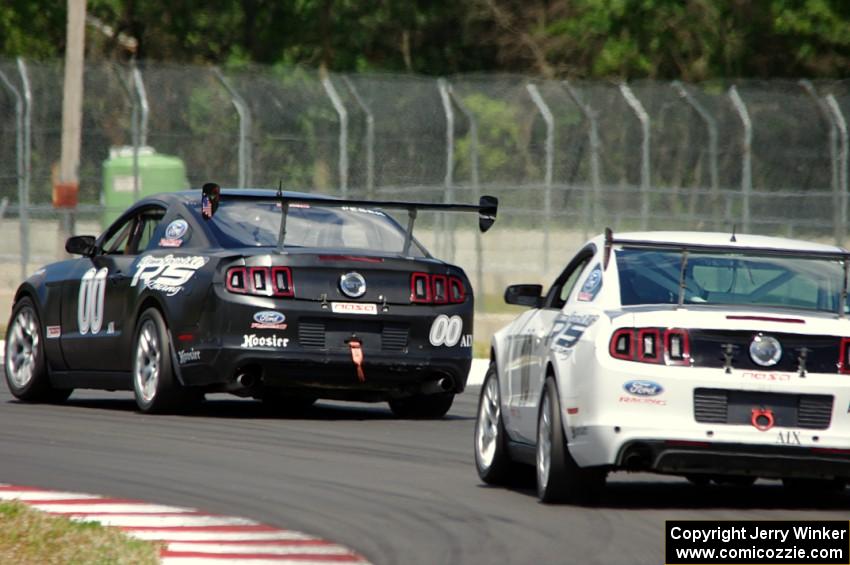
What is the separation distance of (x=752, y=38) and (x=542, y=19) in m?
5.93

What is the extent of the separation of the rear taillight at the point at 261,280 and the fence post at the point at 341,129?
13.0m

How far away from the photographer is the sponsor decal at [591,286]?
31.8 feet

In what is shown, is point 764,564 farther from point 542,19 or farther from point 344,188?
point 542,19

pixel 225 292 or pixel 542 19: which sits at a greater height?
pixel 542 19

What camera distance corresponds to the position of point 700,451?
8992 mm

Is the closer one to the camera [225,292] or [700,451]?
[700,451]

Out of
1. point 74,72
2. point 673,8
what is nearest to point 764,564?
point 74,72

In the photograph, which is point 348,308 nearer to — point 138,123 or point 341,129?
point 341,129

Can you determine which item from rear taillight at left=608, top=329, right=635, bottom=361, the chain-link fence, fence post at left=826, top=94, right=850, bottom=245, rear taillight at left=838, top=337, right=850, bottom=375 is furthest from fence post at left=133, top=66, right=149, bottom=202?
rear taillight at left=838, top=337, right=850, bottom=375

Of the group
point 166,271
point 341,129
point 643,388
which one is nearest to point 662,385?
point 643,388

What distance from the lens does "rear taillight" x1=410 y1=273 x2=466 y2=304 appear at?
44.7 feet

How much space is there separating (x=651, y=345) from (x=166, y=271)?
17.6ft

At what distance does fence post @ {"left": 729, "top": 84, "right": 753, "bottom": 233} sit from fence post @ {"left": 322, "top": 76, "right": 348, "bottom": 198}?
490cm

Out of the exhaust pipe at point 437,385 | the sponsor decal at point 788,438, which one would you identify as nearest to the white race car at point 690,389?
the sponsor decal at point 788,438
